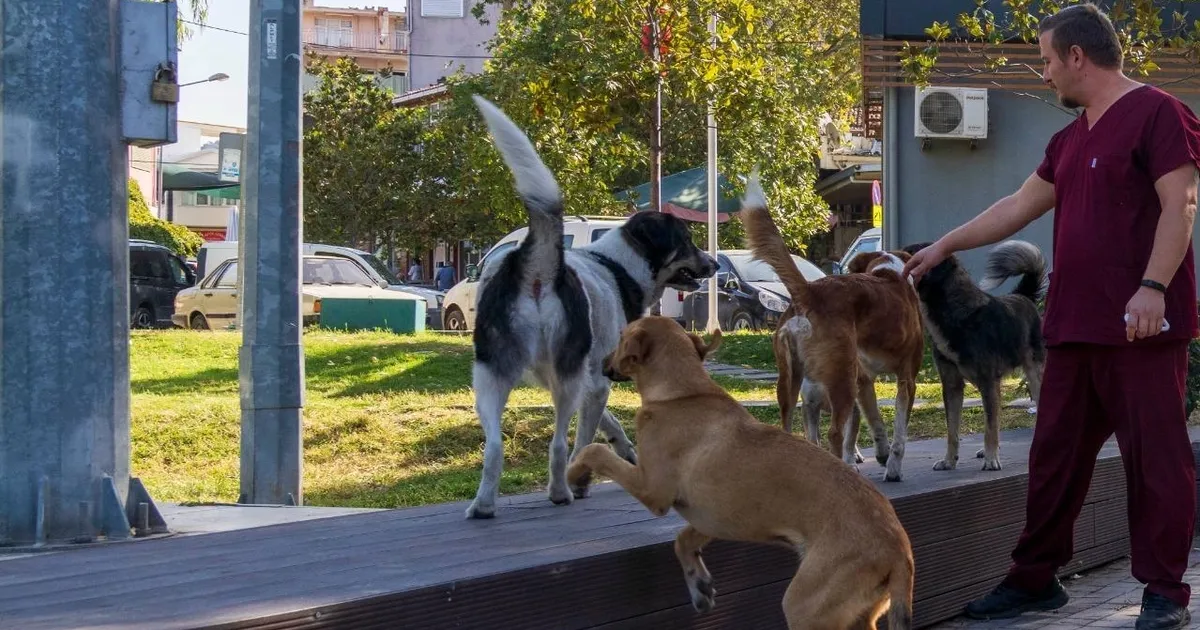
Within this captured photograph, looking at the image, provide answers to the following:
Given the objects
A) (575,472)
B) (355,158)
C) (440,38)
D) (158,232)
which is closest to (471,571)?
(575,472)

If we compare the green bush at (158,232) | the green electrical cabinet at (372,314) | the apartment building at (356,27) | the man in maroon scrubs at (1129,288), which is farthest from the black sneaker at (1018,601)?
the apartment building at (356,27)

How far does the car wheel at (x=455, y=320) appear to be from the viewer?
25.8 metres

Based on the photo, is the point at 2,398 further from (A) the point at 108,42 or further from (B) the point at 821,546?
(B) the point at 821,546

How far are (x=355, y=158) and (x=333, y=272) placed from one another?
51.5 feet

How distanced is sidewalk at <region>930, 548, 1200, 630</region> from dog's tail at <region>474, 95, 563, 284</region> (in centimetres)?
224

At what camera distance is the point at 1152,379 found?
197 inches

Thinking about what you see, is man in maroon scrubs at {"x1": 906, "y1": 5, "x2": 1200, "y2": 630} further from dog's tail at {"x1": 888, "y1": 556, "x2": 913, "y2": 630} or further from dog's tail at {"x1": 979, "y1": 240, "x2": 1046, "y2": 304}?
dog's tail at {"x1": 979, "y1": 240, "x2": 1046, "y2": 304}

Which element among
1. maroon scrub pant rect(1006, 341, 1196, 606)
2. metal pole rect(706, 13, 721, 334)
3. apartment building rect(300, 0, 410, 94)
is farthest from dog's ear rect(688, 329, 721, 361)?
apartment building rect(300, 0, 410, 94)

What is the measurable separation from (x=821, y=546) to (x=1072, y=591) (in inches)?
117

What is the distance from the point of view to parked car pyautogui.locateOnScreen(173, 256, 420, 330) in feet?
81.1

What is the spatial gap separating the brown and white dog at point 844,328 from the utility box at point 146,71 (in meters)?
2.60

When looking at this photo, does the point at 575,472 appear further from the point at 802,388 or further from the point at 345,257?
the point at 345,257

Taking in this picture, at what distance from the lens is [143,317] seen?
28297 millimetres

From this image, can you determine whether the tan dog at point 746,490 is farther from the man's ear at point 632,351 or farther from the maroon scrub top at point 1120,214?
the maroon scrub top at point 1120,214
